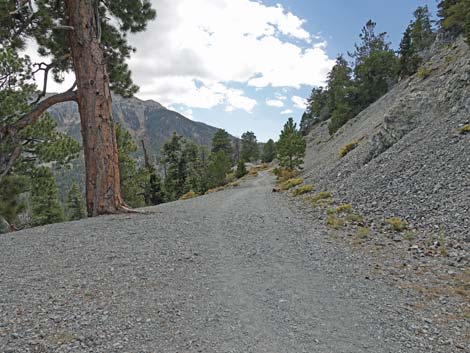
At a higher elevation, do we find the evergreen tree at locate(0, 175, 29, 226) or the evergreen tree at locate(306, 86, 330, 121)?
the evergreen tree at locate(306, 86, 330, 121)

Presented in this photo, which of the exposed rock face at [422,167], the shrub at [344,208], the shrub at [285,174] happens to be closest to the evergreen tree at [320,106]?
the shrub at [285,174]

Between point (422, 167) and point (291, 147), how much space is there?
49.2 feet

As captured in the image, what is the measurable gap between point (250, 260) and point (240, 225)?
286 cm

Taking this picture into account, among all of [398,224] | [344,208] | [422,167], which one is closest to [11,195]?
[344,208]

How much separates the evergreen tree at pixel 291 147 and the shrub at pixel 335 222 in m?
16.0

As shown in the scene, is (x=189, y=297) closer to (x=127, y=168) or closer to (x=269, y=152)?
(x=127, y=168)

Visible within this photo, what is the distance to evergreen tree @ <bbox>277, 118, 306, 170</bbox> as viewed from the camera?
2450 centimetres

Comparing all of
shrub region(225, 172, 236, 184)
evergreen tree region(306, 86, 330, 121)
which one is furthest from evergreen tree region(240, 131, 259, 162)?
shrub region(225, 172, 236, 184)

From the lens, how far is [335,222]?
8469 millimetres

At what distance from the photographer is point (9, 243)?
6.34m

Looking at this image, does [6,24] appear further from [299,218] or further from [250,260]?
[299,218]

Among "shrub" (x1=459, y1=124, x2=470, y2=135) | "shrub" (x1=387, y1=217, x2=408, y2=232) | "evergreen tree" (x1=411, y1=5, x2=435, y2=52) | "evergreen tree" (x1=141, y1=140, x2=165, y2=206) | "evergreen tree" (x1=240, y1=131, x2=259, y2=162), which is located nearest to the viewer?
"shrub" (x1=387, y1=217, x2=408, y2=232)

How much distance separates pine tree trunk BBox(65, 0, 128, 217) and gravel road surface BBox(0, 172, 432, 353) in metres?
2.62

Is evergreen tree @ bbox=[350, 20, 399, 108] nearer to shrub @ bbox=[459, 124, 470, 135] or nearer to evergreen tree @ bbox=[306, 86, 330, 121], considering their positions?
evergreen tree @ bbox=[306, 86, 330, 121]
